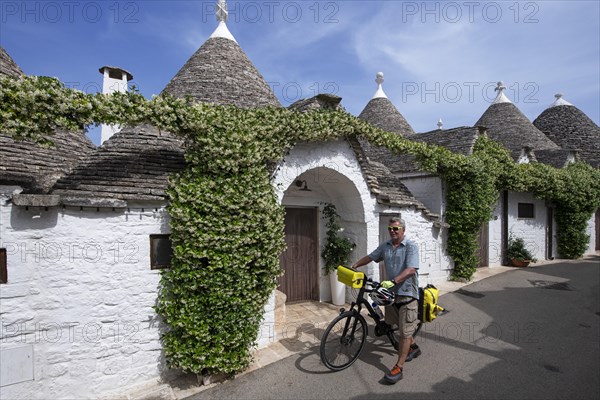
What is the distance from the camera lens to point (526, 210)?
43.1 feet

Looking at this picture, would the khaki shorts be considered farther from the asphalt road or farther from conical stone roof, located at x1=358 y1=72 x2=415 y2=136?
conical stone roof, located at x1=358 y1=72 x2=415 y2=136

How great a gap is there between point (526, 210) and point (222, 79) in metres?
13.1

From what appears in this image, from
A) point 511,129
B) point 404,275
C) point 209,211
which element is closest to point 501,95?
A: point 511,129

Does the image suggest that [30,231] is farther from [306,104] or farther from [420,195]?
[420,195]

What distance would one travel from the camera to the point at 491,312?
697cm

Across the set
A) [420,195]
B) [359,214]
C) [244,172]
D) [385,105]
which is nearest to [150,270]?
[244,172]

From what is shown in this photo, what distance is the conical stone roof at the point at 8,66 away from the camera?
554 centimetres

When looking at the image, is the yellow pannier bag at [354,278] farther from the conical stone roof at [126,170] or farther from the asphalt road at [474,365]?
the conical stone roof at [126,170]

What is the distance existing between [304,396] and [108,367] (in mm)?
2728

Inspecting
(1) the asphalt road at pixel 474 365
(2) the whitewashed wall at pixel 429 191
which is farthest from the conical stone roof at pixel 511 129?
(1) the asphalt road at pixel 474 365

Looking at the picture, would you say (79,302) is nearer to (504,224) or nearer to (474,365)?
(474,365)

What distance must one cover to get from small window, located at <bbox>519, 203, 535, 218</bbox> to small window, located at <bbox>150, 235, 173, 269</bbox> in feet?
45.3

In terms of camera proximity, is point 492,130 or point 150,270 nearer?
point 150,270

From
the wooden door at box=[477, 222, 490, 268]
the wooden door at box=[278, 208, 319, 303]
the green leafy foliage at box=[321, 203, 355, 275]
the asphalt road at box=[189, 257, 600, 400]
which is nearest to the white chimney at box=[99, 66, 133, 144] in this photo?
the wooden door at box=[278, 208, 319, 303]
